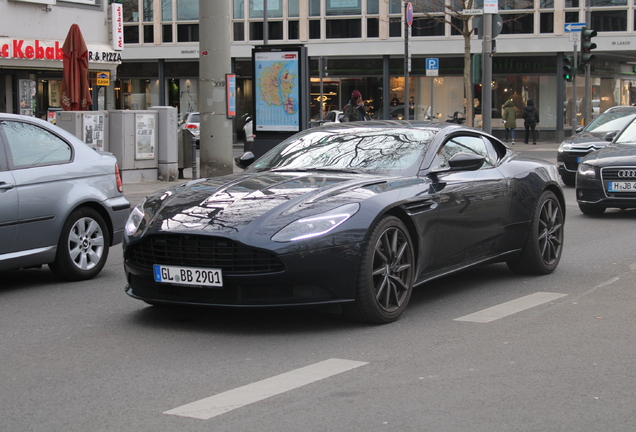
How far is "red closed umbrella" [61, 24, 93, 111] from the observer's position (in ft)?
59.4

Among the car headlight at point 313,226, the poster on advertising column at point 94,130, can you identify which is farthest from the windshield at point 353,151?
the poster on advertising column at point 94,130

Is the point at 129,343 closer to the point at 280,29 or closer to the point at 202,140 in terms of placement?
the point at 202,140

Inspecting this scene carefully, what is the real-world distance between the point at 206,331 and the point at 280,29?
3901 cm

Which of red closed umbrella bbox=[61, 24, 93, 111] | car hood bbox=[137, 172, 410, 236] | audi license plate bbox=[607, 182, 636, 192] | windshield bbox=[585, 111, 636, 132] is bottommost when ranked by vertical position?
audi license plate bbox=[607, 182, 636, 192]

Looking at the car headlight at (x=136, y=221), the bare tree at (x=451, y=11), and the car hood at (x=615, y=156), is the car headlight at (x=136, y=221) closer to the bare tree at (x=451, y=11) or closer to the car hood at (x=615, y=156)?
the car hood at (x=615, y=156)

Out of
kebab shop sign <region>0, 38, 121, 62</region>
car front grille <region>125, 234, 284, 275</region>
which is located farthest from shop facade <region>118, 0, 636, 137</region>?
car front grille <region>125, 234, 284, 275</region>

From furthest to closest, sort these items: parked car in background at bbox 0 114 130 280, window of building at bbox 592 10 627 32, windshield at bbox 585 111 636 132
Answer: window of building at bbox 592 10 627 32 → windshield at bbox 585 111 636 132 → parked car in background at bbox 0 114 130 280

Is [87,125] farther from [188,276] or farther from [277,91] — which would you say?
[188,276]

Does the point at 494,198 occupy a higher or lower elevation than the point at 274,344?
higher

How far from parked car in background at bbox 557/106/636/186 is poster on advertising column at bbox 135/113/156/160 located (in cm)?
816

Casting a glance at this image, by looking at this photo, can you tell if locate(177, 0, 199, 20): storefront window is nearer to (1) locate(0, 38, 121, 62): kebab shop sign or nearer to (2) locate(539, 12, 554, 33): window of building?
(2) locate(539, 12, 554, 33): window of building

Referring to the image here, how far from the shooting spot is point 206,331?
6.18 m

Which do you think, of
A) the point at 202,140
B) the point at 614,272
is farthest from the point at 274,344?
the point at 202,140

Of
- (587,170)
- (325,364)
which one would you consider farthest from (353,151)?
(587,170)
